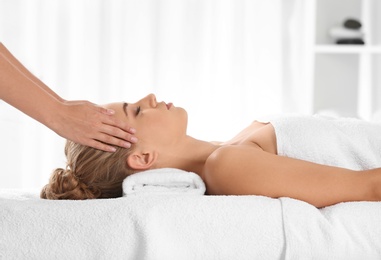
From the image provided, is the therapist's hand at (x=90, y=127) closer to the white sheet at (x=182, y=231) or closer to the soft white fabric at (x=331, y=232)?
the white sheet at (x=182, y=231)

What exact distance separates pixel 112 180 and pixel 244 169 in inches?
15.0

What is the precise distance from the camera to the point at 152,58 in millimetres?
3709

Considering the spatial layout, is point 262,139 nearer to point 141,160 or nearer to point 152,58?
point 141,160

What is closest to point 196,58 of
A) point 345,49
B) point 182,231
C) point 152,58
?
point 152,58

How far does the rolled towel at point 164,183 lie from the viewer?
5.89ft

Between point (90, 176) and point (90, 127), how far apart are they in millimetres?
145

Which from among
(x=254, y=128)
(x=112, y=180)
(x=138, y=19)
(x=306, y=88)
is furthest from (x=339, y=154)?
(x=138, y=19)

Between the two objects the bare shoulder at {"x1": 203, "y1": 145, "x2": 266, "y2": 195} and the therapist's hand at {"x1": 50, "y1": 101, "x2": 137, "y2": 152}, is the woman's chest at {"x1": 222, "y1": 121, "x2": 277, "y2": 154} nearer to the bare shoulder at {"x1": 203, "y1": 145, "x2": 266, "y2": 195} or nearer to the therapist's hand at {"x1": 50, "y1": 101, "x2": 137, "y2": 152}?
the bare shoulder at {"x1": 203, "y1": 145, "x2": 266, "y2": 195}

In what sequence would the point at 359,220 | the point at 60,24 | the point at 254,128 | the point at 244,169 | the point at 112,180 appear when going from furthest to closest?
the point at 60,24 < the point at 254,128 < the point at 112,180 < the point at 244,169 < the point at 359,220

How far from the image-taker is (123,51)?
3695 mm

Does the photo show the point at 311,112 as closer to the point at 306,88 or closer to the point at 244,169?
Result: the point at 306,88

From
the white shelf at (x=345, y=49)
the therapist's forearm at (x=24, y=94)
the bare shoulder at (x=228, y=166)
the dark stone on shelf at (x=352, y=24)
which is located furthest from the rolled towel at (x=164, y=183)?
the dark stone on shelf at (x=352, y=24)

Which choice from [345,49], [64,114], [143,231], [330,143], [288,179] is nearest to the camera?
[143,231]

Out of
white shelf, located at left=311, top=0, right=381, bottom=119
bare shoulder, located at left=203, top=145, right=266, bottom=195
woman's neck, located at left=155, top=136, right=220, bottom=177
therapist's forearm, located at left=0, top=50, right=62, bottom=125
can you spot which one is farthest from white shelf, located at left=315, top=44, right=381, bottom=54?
therapist's forearm, located at left=0, top=50, right=62, bottom=125
